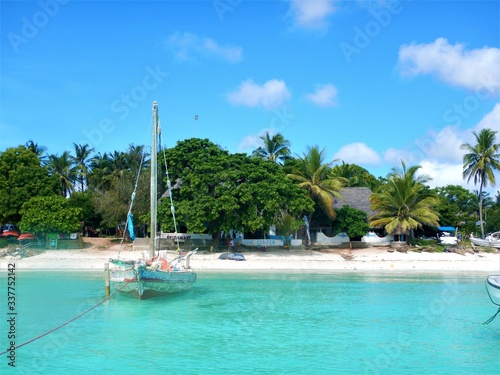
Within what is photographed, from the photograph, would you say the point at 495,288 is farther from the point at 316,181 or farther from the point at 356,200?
the point at 356,200

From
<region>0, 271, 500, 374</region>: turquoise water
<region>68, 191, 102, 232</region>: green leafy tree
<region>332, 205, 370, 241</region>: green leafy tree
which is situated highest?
<region>68, 191, 102, 232</region>: green leafy tree

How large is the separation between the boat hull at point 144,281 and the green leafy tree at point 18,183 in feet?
66.6

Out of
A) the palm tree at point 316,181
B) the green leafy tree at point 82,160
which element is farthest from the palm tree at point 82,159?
the palm tree at point 316,181

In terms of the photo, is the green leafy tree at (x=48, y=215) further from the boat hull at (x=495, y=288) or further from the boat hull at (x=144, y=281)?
the boat hull at (x=495, y=288)

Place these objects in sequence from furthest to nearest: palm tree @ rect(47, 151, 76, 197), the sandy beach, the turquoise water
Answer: palm tree @ rect(47, 151, 76, 197), the sandy beach, the turquoise water

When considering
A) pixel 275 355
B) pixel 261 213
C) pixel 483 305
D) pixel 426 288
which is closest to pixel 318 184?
pixel 261 213

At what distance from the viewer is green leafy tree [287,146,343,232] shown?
38250mm

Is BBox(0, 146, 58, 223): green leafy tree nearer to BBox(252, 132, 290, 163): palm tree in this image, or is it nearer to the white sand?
the white sand

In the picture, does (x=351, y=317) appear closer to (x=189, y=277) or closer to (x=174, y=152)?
(x=189, y=277)

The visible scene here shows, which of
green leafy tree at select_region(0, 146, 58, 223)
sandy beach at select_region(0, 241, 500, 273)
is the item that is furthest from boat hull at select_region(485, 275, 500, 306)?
green leafy tree at select_region(0, 146, 58, 223)

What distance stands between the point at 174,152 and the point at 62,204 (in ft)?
30.6

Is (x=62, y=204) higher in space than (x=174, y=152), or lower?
lower

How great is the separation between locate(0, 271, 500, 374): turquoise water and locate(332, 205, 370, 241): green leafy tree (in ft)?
41.1

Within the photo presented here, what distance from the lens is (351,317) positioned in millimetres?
18484
